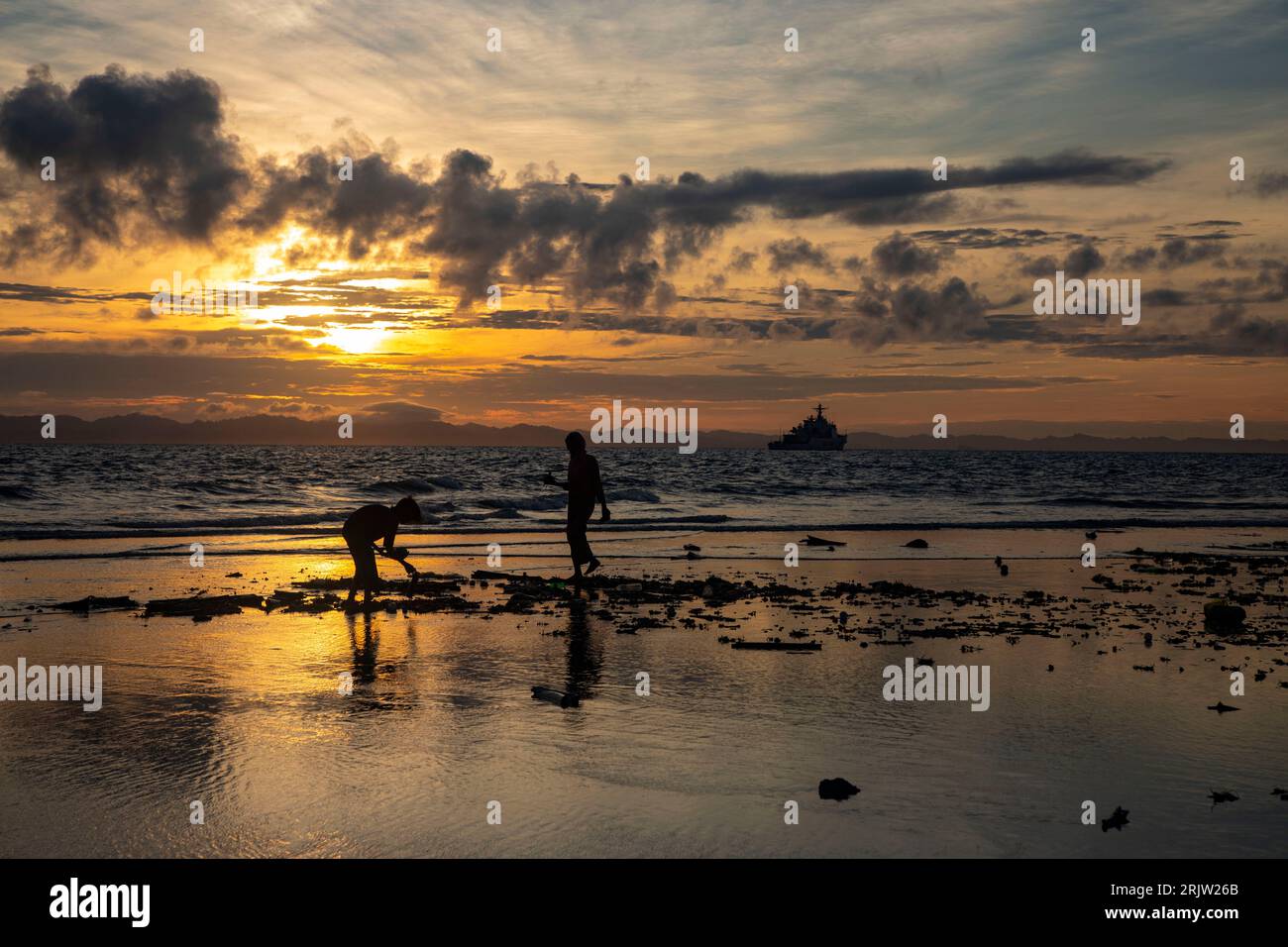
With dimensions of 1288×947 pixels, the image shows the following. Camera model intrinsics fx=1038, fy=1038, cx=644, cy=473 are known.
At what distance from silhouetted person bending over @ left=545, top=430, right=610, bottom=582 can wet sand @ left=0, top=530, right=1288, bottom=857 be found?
104 cm

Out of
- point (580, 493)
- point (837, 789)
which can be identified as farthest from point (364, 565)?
point (837, 789)

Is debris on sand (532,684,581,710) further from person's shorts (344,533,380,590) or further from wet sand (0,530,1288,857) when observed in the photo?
person's shorts (344,533,380,590)

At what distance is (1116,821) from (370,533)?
41.8 ft

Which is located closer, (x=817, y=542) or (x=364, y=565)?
→ (x=364, y=565)

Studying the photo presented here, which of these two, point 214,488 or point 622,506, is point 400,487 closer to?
point 214,488

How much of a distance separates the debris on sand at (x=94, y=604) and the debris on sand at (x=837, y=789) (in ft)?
45.0

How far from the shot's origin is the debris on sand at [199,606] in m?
16.6

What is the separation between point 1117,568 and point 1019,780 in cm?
1954

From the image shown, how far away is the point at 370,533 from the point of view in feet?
56.3

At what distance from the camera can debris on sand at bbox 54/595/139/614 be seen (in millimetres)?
16984

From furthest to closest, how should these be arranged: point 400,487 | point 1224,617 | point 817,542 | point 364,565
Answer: point 400,487 → point 817,542 → point 364,565 → point 1224,617

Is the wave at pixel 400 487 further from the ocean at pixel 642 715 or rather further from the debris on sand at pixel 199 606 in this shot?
the debris on sand at pixel 199 606
